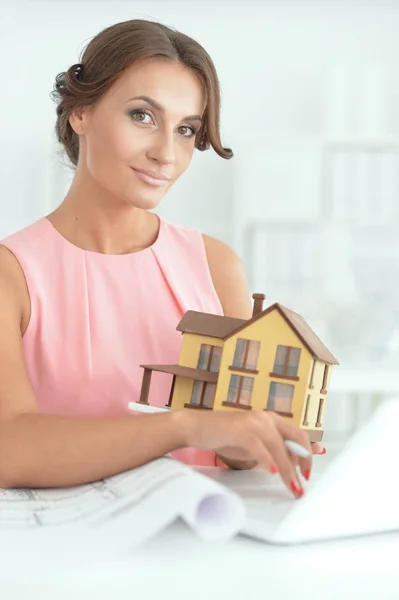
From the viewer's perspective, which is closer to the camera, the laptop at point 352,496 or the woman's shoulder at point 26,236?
the laptop at point 352,496

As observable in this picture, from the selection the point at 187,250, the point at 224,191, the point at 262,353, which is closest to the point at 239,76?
the point at 224,191

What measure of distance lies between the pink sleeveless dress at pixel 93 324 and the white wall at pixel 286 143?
2.94 m

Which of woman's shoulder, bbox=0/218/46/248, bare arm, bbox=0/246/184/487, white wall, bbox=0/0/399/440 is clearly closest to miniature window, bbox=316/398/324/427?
bare arm, bbox=0/246/184/487

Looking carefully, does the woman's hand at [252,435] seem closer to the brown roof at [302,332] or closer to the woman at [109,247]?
the brown roof at [302,332]

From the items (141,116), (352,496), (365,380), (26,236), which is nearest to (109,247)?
(26,236)

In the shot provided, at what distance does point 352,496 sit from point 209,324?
36 cm

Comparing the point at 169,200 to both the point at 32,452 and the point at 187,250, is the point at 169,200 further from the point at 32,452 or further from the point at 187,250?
the point at 32,452

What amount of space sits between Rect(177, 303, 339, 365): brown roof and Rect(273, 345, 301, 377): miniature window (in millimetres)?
18

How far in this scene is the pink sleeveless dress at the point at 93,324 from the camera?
125 centimetres

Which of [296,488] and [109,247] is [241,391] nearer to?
[296,488]

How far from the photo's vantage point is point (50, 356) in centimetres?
125

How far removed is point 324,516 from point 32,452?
35 cm

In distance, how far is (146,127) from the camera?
3.97 feet

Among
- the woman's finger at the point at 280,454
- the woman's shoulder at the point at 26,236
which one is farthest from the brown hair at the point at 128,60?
the woman's finger at the point at 280,454
